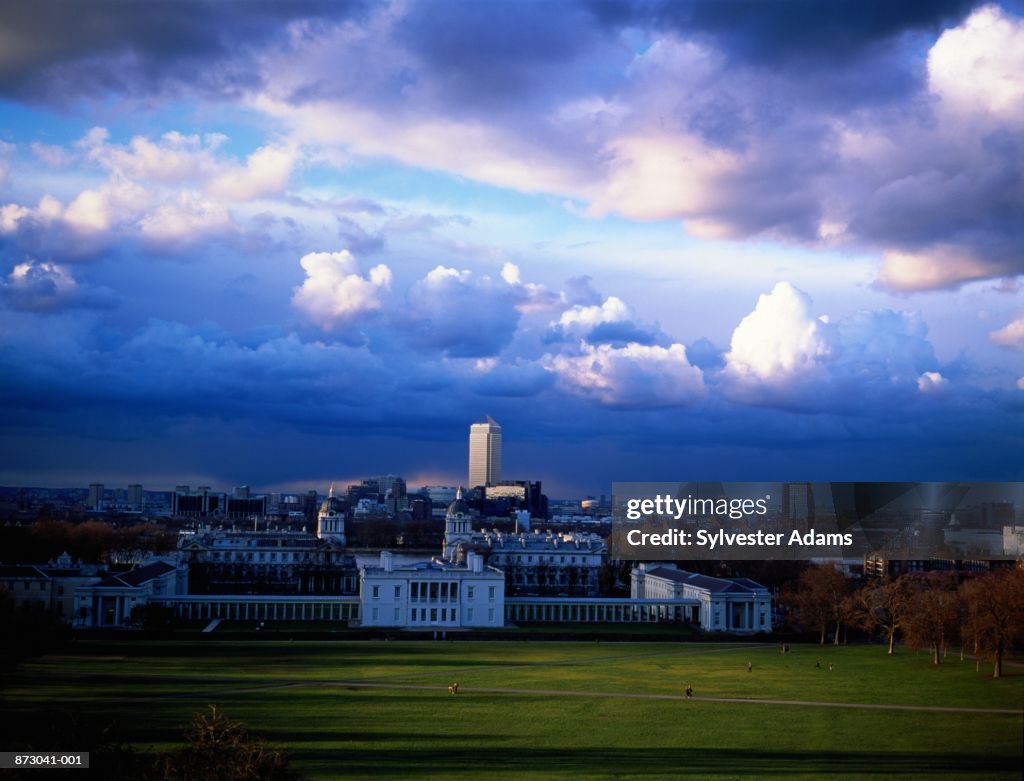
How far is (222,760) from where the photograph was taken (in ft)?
78.1

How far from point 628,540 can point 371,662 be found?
48.9m

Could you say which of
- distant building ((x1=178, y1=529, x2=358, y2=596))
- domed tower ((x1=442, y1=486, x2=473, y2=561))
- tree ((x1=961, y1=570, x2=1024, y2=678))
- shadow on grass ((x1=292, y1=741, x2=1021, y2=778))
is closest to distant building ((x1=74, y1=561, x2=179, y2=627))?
distant building ((x1=178, y1=529, x2=358, y2=596))

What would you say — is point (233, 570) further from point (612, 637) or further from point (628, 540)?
point (612, 637)

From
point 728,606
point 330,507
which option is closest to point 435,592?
point 728,606

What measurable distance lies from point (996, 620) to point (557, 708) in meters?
24.2

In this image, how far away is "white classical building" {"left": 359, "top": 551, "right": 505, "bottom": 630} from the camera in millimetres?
88812

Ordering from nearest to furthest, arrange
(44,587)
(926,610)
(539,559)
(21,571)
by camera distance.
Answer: (926,610) < (44,587) < (21,571) < (539,559)

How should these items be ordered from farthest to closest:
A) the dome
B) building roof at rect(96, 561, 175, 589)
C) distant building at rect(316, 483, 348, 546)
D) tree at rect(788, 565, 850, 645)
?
the dome → distant building at rect(316, 483, 348, 546) → building roof at rect(96, 561, 175, 589) → tree at rect(788, 565, 850, 645)

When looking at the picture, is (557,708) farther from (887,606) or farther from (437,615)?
(437,615)

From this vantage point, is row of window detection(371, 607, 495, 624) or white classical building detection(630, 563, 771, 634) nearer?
white classical building detection(630, 563, 771, 634)

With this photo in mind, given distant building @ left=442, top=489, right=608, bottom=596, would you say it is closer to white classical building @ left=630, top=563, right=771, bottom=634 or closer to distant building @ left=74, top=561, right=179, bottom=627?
white classical building @ left=630, top=563, right=771, bottom=634

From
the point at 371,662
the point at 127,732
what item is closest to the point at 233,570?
the point at 371,662

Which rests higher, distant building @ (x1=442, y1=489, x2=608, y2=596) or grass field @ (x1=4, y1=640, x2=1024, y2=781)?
distant building @ (x1=442, y1=489, x2=608, y2=596)

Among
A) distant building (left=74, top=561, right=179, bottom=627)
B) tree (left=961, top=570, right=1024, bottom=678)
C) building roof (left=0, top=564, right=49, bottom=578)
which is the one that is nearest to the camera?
tree (left=961, top=570, right=1024, bottom=678)
